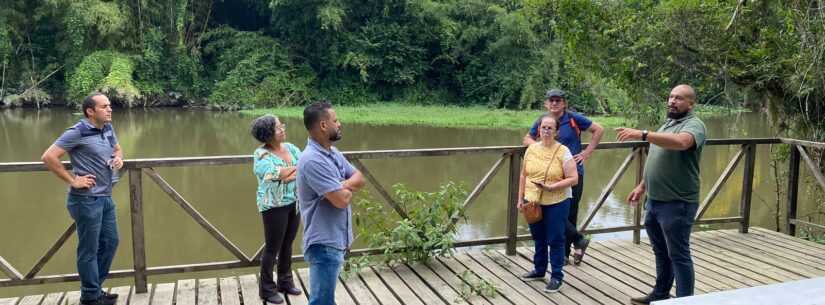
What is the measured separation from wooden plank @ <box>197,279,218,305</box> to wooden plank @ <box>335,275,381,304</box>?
28.6 inches

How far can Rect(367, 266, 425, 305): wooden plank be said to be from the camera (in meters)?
3.76

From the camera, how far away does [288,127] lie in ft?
60.2

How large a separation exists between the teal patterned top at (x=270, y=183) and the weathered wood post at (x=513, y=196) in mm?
1766

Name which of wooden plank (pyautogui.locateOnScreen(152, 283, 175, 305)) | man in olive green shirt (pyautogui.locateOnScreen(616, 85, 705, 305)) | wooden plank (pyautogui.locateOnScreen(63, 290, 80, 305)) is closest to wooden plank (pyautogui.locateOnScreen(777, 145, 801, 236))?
man in olive green shirt (pyautogui.locateOnScreen(616, 85, 705, 305))

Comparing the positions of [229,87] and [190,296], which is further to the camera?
[229,87]

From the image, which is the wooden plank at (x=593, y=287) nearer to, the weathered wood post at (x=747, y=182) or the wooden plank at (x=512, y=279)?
the wooden plank at (x=512, y=279)

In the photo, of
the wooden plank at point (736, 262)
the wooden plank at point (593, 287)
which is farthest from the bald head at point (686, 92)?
the wooden plank at point (736, 262)

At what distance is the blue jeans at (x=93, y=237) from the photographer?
10.8ft

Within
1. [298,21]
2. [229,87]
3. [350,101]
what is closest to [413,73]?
[350,101]

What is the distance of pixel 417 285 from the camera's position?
4020mm

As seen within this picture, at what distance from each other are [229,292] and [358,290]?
2.56ft

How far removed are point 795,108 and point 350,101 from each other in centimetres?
1970

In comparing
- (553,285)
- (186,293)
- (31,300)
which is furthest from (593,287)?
(31,300)

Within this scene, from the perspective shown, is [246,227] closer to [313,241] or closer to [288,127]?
[313,241]
